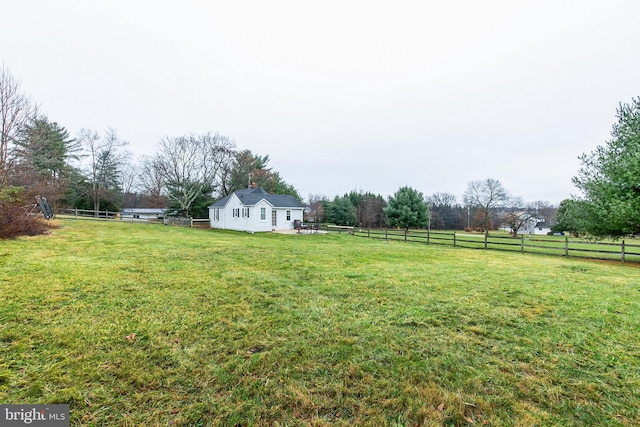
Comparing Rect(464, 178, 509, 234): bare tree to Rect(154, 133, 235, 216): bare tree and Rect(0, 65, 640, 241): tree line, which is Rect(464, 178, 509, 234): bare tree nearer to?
Rect(0, 65, 640, 241): tree line

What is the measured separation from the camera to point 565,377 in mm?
2287

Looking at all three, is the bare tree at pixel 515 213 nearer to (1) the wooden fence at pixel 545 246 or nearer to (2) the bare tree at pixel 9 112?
(1) the wooden fence at pixel 545 246

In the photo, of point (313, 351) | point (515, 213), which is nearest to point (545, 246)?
point (313, 351)

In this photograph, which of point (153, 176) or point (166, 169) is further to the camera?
point (153, 176)

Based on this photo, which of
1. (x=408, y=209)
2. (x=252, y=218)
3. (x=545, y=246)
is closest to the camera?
(x=545, y=246)

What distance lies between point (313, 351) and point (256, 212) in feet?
63.5

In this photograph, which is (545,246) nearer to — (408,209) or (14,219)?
(408,209)

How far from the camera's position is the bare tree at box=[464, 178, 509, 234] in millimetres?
38438

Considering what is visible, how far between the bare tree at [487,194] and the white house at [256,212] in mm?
30850

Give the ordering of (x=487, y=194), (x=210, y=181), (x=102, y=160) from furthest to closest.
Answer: (x=487, y=194) < (x=210, y=181) < (x=102, y=160)

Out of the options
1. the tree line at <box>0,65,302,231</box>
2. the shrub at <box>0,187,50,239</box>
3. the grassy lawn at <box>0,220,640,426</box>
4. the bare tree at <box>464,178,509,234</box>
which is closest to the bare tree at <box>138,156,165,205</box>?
the tree line at <box>0,65,302,231</box>

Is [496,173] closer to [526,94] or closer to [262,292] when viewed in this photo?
[526,94]

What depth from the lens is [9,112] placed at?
12.2 m

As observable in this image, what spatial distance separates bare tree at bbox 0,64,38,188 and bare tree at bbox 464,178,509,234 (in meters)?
47.4
